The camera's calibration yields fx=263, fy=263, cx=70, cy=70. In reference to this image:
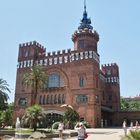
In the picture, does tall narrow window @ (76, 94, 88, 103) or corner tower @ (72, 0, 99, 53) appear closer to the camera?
tall narrow window @ (76, 94, 88, 103)

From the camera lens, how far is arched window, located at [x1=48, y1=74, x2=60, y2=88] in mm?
56469

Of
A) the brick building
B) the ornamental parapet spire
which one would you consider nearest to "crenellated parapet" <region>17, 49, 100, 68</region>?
the brick building

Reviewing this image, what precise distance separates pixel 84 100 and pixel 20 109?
15.2 meters

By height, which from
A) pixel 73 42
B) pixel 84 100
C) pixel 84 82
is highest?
pixel 73 42

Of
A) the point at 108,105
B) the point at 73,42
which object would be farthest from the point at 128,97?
the point at 73,42

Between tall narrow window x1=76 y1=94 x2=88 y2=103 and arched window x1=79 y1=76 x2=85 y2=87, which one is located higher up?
arched window x1=79 y1=76 x2=85 y2=87

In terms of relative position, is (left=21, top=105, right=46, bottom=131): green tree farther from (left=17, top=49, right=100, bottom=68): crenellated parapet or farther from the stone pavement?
(left=17, top=49, right=100, bottom=68): crenellated parapet

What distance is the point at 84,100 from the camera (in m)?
51.9

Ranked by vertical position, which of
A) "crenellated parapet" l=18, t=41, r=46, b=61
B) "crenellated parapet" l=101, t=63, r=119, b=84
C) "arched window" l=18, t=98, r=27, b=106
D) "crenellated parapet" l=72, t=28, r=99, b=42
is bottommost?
"arched window" l=18, t=98, r=27, b=106

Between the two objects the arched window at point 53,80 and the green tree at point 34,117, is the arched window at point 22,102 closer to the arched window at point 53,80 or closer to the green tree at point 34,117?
the arched window at point 53,80

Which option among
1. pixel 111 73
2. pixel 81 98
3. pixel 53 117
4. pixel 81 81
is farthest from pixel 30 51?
pixel 111 73

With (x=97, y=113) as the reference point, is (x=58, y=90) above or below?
above

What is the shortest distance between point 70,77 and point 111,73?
19.6 meters

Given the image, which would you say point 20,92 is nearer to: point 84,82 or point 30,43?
point 30,43
